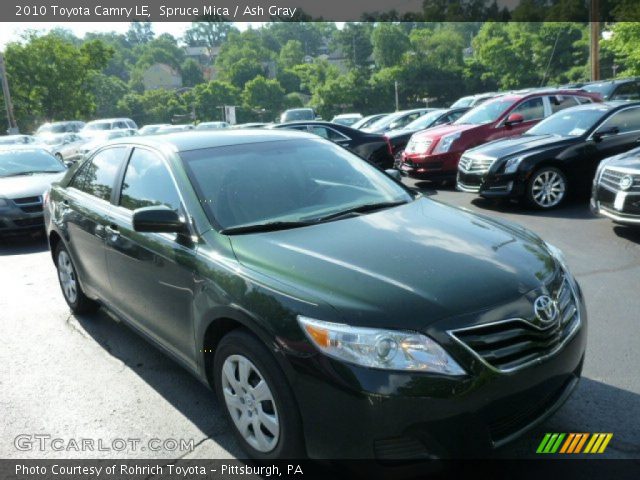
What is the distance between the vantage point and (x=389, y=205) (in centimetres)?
365

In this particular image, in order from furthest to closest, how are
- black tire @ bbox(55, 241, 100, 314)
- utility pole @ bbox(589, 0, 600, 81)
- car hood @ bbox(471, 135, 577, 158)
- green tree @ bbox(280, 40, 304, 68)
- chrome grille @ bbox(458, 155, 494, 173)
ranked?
green tree @ bbox(280, 40, 304, 68), utility pole @ bbox(589, 0, 600, 81), chrome grille @ bbox(458, 155, 494, 173), car hood @ bbox(471, 135, 577, 158), black tire @ bbox(55, 241, 100, 314)

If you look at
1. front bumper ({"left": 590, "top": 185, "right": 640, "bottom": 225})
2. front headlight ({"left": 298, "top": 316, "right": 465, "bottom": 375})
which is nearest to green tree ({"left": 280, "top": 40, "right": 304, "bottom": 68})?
front bumper ({"left": 590, "top": 185, "right": 640, "bottom": 225})

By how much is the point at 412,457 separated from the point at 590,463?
1.03 metres

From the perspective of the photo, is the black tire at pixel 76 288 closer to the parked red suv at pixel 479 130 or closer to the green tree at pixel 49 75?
the parked red suv at pixel 479 130

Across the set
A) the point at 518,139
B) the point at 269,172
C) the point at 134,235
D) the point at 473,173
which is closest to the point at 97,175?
the point at 134,235

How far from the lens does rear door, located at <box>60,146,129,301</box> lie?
13.8 feet

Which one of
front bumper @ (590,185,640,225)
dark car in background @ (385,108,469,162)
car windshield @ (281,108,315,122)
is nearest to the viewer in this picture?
front bumper @ (590,185,640,225)

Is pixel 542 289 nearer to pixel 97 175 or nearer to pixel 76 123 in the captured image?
pixel 97 175

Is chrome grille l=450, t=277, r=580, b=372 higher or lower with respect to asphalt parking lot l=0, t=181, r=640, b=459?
higher

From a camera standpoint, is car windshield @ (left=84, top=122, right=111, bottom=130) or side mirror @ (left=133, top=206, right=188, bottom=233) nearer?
side mirror @ (left=133, top=206, right=188, bottom=233)

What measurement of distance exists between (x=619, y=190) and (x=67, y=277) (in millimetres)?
5646

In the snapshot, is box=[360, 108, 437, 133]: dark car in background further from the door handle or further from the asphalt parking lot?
the door handle

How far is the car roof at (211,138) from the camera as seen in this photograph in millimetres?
3805

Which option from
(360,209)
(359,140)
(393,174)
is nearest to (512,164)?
(359,140)
